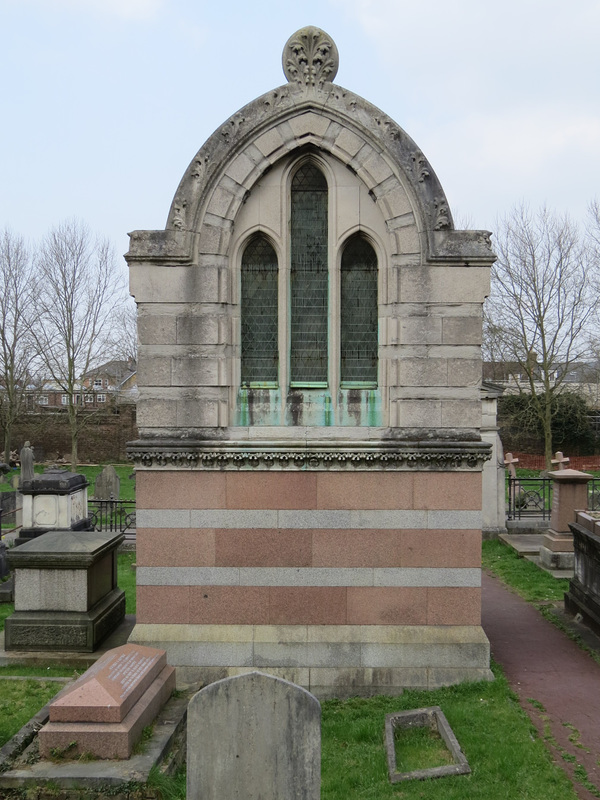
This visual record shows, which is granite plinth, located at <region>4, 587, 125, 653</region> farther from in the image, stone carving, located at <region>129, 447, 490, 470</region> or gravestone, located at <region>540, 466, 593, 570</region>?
gravestone, located at <region>540, 466, 593, 570</region>

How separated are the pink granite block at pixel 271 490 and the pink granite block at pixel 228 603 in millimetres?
1001

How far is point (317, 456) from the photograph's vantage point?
301 inches

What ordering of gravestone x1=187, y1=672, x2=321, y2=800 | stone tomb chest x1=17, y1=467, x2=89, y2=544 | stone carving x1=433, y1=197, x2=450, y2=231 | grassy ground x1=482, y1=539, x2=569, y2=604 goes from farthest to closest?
stone tomb chest x1=17, y1=467, x2=89, y2=544, grassy ground x1=482, y1=539, x2=569, y2=604, stone carving x1=433, y1=197, x2=450, y2=231, gravestone x1=187, y1=672, x2=321, y2=800

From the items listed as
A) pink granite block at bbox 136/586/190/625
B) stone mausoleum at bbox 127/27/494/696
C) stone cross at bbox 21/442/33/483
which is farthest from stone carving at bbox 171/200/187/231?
stone cross at bbox 21/442/33/483

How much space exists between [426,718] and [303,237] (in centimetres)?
557

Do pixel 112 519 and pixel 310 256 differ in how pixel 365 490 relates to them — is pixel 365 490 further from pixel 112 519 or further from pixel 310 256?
pixel 112 519

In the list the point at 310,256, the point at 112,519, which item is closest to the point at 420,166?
the point at 310,256

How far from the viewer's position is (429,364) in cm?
765

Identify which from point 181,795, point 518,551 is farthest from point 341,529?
point 518,551

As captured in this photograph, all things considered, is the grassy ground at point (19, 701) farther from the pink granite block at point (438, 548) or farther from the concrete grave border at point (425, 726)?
the pink granite block at point (438, 548)

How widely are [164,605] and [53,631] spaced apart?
195 centimetres

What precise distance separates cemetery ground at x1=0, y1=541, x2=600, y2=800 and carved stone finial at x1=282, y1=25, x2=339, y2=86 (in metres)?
7.14

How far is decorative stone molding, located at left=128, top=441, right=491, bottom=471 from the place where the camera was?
760cm

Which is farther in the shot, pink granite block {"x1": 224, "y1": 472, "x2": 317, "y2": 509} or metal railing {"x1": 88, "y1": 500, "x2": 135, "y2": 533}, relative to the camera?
metal railing {"x1": 88, "y1": 500, "x2": 135, "y2": 533}
